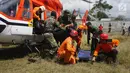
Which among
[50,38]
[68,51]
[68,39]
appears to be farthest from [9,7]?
[68,51]

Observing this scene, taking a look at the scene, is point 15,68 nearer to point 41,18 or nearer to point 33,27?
point 33,27

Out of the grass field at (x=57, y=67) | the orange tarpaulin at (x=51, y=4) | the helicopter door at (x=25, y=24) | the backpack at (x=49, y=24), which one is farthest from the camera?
the orange tarpaulin at (x=51, y=4)

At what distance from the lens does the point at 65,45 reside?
9.25 m

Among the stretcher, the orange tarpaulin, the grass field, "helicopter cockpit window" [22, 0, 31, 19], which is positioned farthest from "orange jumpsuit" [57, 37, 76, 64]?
the orange tarpaulin

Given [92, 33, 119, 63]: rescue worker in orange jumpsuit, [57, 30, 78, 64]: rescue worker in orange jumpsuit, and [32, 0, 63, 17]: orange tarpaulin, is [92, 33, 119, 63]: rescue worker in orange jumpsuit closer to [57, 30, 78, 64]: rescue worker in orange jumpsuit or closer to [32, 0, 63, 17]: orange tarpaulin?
[57, 30, 78, 64]: rescue worker in orange jumpsuit

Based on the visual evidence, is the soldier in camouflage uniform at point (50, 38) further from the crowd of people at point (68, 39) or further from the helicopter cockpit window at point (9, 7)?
the helicopter cockpit window at point (9, 7)

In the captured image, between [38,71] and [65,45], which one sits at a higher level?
[65,45]

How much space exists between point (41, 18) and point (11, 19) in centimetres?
205

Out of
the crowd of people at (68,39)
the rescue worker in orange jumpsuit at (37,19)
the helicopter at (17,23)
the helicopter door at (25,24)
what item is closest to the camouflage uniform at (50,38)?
the crowd of people at (68,39)

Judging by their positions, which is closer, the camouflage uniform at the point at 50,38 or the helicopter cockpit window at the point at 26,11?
the helicopter cockpit window at the point at 26,11

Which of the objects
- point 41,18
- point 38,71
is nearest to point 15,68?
point 38,71

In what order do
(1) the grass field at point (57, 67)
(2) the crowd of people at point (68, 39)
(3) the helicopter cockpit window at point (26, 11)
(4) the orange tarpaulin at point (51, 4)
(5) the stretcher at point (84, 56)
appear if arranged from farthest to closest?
(4) the orange tarpaulin at point (51, 4) < (3) the helicopter cockpit window at point (26, 11) < (5) the stretcher at point (84, 56) < (2) the crowd of people at point (68, 39) < (1) the grass field at point (57, 67)

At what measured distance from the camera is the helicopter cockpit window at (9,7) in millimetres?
9641

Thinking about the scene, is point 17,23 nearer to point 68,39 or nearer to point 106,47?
point 68,39
